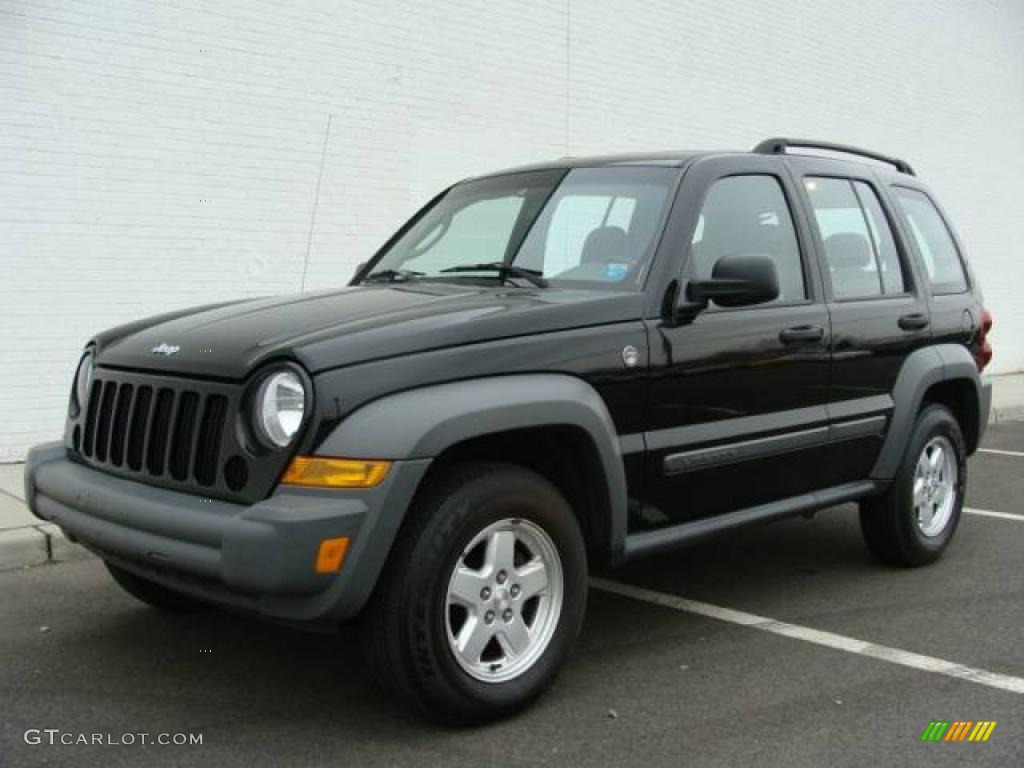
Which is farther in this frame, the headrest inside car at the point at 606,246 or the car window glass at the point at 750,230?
the car window glass at the point at 750,230

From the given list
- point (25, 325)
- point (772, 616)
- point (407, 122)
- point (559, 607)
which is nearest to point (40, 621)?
point (559, 607)

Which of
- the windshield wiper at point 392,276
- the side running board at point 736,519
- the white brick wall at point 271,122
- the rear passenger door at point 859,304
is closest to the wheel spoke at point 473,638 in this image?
the side running board at point 736,519

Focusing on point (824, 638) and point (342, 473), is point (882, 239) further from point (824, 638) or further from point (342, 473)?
point (342, 473)

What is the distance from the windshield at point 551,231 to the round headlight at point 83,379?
4.23 feet

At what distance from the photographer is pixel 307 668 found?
4062 mm

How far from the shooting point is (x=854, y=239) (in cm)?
520

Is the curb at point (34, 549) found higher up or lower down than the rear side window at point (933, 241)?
lower down

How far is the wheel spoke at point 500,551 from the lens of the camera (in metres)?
3.52

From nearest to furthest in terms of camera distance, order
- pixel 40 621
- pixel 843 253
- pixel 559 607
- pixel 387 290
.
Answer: pixel 559 607, pixel 387 290, pixel 40 621, pixel 843 253

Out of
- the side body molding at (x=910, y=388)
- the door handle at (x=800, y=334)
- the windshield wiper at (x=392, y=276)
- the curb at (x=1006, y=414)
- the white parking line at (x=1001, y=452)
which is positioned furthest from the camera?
the curb at (x=1006, y=414)

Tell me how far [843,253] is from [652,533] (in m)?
1.81

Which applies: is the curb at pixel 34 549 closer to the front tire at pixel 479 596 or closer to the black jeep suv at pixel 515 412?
the black jeep suv at pixel 515 412

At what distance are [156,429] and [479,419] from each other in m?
1.07

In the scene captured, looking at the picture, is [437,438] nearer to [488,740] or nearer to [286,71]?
[488,740]
